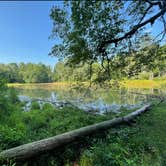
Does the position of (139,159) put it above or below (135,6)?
below

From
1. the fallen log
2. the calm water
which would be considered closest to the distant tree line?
the calm water

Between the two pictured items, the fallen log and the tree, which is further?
the tree

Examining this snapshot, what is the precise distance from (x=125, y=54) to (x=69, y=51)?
2.24 m

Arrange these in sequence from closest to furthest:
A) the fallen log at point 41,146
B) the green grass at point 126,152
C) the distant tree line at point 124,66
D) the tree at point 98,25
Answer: the fallen log at point 41,146
the green grass at point 126,152
the tree at point 98,25
the distant tree line at point 124,66

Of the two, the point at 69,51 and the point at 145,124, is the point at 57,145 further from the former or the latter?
the point at 145,124

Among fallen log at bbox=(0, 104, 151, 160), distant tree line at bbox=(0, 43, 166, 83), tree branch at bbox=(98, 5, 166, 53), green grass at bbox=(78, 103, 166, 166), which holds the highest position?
tree branch at bbox=(98, 5, 166, 53)

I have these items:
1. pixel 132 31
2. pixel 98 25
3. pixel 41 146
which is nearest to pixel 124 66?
pixel 132 31

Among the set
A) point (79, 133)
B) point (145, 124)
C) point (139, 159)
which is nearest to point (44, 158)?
point (79, 133)

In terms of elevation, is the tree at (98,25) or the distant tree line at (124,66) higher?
the tree at (98,25)

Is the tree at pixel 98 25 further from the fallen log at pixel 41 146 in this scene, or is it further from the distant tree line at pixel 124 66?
the fallen log at pixel 41 146

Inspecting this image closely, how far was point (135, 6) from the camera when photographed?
249 inches

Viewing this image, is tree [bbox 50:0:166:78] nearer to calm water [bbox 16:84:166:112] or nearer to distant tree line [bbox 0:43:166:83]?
distant tree line [bbox 0:43:166:83]

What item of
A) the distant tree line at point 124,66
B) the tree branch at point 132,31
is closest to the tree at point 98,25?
the tree branch at point 132,31

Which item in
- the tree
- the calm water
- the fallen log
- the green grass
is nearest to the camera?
the fallen log
